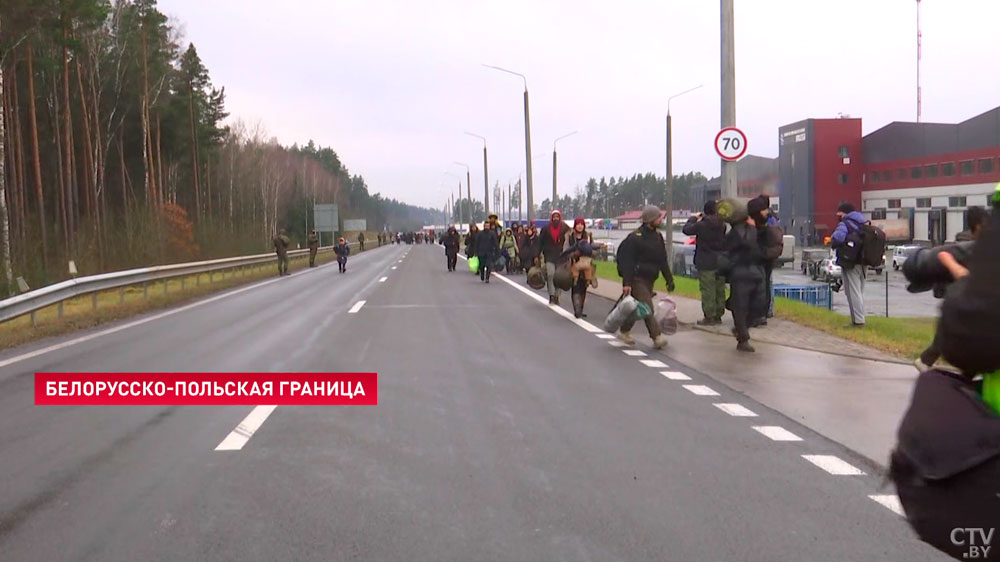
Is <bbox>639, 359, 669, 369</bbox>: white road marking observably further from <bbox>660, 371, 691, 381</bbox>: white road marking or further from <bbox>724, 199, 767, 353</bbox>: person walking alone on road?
<bbox>724, 199, 767, 353</bbox>: person walking alone on road

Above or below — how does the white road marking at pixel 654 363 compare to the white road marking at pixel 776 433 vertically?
below

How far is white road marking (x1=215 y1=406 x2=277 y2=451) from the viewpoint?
6.73 m

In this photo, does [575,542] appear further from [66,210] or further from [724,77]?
[66,210]

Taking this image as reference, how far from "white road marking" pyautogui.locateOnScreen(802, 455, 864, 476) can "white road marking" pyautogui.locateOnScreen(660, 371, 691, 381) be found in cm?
336

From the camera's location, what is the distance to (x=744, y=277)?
11.6 m

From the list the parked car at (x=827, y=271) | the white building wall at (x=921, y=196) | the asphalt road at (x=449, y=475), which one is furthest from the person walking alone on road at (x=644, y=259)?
the white building wall at (x=921, y=196)

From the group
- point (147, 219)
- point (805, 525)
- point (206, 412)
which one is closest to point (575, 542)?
point (805, 525)

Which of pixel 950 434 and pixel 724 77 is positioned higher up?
pixel 724 77

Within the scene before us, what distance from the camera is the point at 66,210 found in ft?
148

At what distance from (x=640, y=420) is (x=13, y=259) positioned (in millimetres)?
19581

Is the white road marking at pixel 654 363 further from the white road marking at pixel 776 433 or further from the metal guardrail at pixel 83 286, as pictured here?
the metal guardrail at pixel 83 286

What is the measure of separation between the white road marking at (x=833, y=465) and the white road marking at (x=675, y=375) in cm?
336

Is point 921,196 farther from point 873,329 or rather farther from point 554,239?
point 873,329

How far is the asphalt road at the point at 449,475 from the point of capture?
4.59 metres
